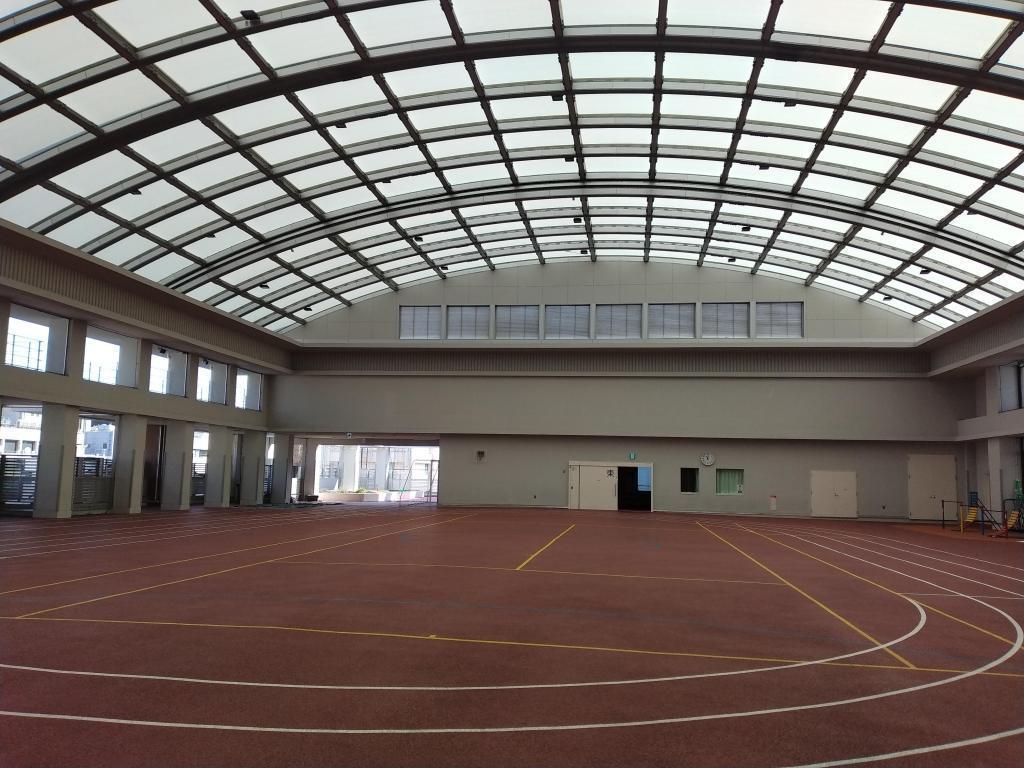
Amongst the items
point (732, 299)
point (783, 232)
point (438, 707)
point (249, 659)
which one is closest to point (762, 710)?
point (438, 707)

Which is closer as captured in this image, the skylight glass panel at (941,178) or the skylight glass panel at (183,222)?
the skylight glass panel at (941,178)

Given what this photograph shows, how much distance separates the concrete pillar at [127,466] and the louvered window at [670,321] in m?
27.7

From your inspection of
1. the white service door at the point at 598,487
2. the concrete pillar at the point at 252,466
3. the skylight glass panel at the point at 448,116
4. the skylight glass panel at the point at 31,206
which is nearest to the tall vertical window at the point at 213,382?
the concrete pillar at the point at 252,466

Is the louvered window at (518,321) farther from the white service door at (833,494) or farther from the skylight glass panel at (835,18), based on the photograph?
the skylight glass panel at (835,18)

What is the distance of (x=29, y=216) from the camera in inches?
1004

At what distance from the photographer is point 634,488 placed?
145 ft

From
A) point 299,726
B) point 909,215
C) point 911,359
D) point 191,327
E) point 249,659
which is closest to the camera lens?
point 299,726

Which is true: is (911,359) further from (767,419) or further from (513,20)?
(513,20)

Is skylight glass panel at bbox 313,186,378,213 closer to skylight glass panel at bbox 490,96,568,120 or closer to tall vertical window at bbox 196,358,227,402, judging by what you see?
skylight glass panel at bbox 490,96,568,120

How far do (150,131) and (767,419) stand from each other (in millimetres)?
33994

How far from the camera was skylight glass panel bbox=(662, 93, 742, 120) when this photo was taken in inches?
1008

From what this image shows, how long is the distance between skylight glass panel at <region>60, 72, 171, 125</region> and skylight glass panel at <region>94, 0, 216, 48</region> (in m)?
1.60

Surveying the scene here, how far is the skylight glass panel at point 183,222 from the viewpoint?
29750 millimetres

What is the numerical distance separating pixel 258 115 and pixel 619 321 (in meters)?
24.9
